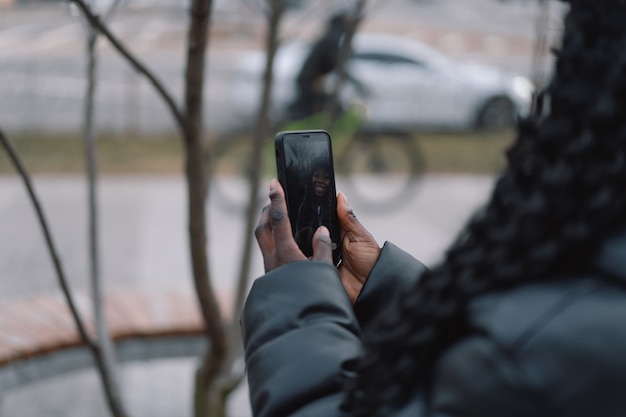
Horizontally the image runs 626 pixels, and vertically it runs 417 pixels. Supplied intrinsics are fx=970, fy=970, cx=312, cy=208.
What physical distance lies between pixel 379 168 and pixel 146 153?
304 cm

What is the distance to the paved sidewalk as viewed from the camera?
420 centimetres

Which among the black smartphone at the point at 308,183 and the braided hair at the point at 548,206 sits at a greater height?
the braided hair at the point at 548,206

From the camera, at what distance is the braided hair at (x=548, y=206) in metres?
0.94

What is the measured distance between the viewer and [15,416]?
3893 millimetres

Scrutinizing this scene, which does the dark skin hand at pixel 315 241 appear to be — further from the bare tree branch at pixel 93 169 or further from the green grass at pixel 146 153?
the green grass at pixel 146 153

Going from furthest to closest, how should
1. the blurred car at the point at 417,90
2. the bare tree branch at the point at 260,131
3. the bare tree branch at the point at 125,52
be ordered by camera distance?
the blurred car at the point at 417,90
the bare tree branch at the point at 260,131
the bare tree branch at the point at 125,52

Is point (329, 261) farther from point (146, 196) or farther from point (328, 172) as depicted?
point (146, 196)

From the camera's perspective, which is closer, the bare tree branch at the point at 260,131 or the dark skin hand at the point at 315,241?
the dark skin hand at the point at 315,241

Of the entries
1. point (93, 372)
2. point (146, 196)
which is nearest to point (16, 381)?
point (93, 372)

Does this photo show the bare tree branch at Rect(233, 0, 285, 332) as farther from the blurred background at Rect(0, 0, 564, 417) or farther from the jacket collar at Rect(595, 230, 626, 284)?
the jacket collar at Rect(595, 230, 626, 284)

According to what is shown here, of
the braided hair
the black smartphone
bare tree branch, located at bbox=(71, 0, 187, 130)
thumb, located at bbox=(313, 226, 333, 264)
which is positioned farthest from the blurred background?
the braided hair

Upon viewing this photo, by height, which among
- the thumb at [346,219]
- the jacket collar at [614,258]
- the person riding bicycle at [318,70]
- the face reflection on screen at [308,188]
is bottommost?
the person riding bicycle at [318,70]

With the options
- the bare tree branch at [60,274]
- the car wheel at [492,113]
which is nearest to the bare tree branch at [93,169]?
the bare tree branch at [60,274]

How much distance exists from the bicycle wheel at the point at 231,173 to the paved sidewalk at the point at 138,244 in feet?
0.36
